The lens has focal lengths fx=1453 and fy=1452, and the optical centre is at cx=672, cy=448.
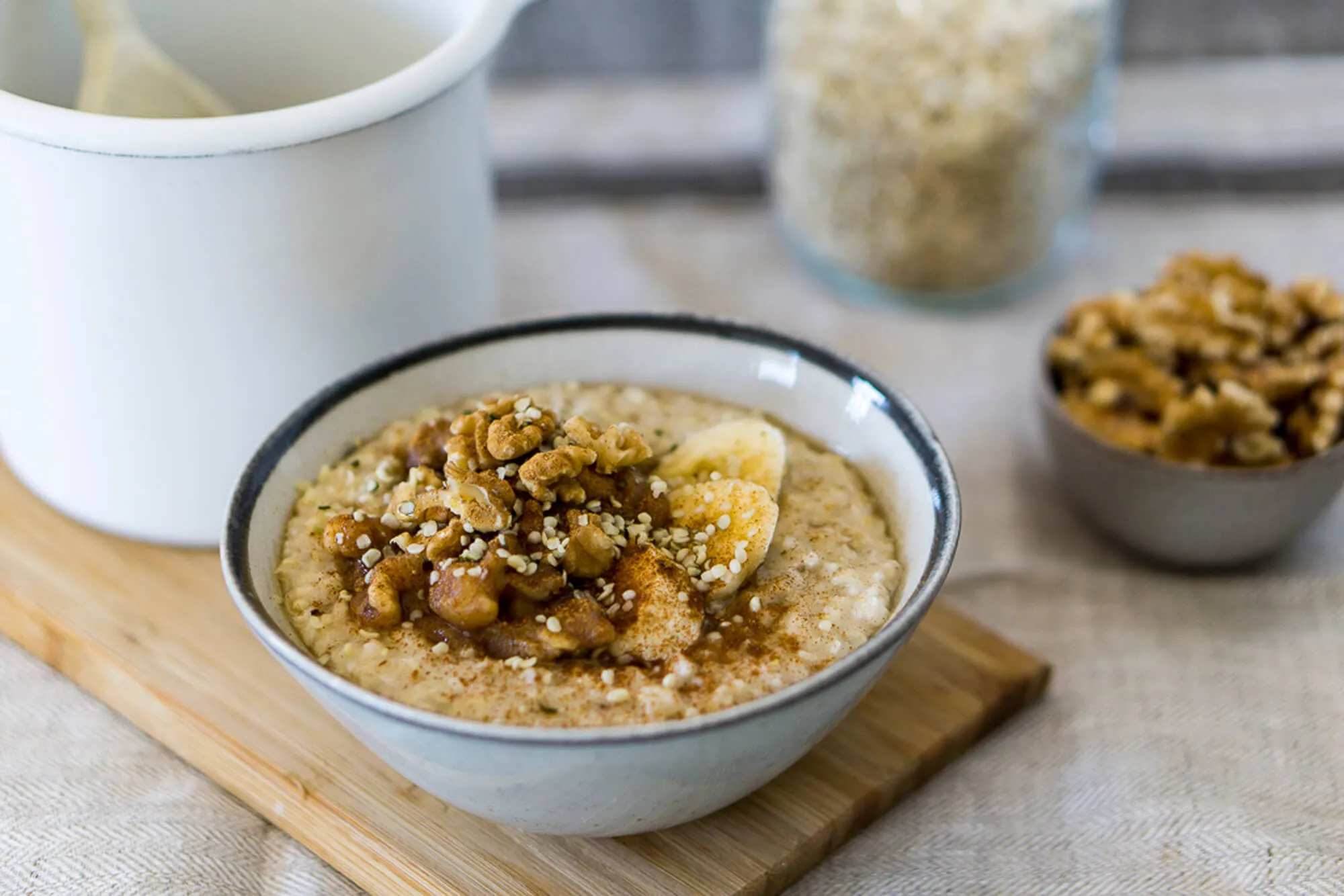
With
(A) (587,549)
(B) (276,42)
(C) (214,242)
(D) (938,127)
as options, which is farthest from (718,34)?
(A) (587,549)

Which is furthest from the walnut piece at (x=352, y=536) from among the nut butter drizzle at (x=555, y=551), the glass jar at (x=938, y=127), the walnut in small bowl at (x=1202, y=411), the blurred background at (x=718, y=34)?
the blurred background at (x=718, y=34)

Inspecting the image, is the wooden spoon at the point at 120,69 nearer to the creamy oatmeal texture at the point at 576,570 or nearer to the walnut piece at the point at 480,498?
the creamy oatmeal texture at the point at 576,570

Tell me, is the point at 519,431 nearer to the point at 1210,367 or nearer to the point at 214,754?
the point at 214,754

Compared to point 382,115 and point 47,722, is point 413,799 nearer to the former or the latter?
point 47,722

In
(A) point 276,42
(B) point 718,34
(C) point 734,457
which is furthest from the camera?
(B) point 718,34

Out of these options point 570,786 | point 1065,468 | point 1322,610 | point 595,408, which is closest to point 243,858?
point 570,786
